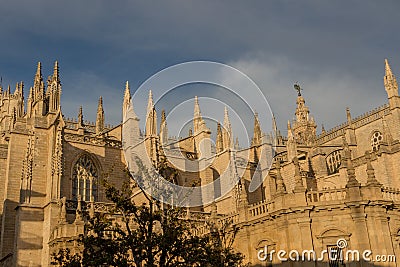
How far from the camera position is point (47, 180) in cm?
3059

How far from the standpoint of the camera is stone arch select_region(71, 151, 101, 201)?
33.0 m

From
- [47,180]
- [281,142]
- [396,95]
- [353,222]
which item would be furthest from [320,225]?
[281,142]

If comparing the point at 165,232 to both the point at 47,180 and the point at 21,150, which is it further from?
the point at 21,150

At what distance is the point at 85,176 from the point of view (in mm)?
33781

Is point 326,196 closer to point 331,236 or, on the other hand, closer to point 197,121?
point 331,236

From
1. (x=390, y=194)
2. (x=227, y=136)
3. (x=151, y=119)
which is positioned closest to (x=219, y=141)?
(x=227, y=136)

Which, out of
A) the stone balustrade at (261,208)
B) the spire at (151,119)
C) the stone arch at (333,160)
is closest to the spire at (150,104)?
the spire at (151,119)

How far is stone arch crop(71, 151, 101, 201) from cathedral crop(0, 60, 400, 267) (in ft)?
0.23

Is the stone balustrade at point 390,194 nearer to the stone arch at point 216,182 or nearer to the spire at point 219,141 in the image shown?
the stone arch at point 216,182

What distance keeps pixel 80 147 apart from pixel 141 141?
4686 mm

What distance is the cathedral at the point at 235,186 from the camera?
21.6 m

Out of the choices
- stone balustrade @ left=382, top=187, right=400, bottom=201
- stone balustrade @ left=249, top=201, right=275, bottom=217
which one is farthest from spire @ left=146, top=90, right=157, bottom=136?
stone balustrade @ left=382, top=187, right=400, bottom=201

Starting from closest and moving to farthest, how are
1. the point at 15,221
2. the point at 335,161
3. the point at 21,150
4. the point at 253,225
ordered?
the point at 253,225
the point at 15,221
the point at 21,150
the point at 335,161

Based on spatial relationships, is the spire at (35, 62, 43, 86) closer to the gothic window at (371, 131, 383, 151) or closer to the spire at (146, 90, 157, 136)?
the spire at (146, 90, 157, 136)
